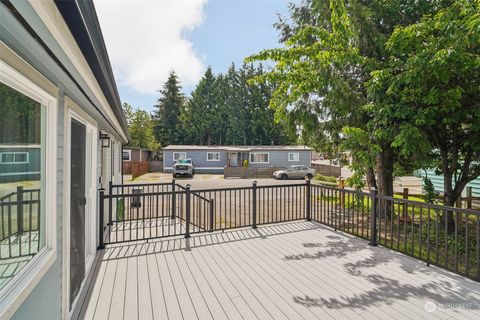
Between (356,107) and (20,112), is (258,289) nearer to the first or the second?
(20,112)

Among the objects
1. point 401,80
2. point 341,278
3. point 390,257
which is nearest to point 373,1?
point 401,80

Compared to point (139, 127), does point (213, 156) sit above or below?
below

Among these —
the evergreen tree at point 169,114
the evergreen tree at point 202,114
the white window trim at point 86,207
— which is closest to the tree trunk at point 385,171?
the white window trim at point 86,207

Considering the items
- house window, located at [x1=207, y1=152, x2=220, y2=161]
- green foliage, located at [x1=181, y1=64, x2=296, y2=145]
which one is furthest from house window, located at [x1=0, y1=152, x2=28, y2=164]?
green foliage, located at [x1=181, y1=64, x2=296, y2=145]

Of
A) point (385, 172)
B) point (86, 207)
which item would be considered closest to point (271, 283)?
point (86, 207)

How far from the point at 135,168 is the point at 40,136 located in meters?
19.0

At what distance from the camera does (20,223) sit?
62.2 inches

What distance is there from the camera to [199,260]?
3947 mm

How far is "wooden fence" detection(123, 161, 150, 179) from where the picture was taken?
19.5 m

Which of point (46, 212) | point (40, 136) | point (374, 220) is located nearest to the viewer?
point (40, 136)

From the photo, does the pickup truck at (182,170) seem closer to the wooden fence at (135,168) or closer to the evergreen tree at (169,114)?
the wooden fence at (135,168)

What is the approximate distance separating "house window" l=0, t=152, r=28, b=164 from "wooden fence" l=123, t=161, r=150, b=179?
1845 centimetres

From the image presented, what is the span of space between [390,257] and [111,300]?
4.04 metres

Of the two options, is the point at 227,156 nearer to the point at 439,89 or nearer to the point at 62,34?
the point at 439,89
